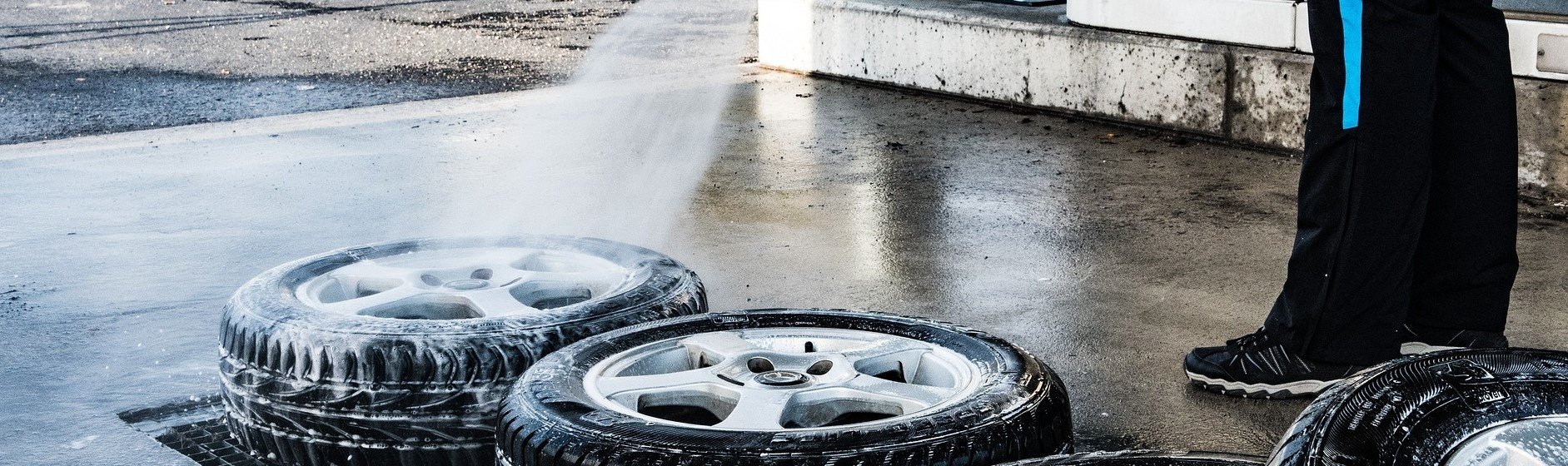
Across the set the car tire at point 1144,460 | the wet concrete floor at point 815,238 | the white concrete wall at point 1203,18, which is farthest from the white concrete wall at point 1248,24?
the car tire at point 1144,460

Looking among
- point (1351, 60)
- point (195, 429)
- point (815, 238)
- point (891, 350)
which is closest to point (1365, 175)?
point (1351, 60)

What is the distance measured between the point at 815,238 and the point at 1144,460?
239 cm

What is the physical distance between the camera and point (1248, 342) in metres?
2.72

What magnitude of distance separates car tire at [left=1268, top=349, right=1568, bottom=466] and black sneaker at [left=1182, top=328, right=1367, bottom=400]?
114 cm

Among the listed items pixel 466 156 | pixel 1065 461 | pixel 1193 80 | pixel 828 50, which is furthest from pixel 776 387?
pixel 828 50

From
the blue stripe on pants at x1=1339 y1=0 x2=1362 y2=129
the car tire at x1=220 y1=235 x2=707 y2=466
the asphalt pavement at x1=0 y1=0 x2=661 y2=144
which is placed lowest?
the asphalt pavement at x1=0 y1=0 x2=661 y2=144

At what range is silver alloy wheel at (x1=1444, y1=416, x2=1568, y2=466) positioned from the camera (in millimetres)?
1348

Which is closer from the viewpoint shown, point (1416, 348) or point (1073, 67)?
point (1416, 348)

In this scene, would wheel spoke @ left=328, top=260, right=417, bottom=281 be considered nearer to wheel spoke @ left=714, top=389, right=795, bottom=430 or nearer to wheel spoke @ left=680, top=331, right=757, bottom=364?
wheel spoke @ left=680, top=331, right=757, bottom=364

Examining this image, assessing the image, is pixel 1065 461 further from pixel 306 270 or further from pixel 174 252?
pixel 174 252

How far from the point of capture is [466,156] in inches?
210

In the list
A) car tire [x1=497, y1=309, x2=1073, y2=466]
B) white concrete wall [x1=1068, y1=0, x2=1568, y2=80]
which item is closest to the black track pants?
car tire [x1=497, y1=309, x2=1073, y2=466]

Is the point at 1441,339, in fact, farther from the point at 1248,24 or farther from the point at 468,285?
the point at 1248,24

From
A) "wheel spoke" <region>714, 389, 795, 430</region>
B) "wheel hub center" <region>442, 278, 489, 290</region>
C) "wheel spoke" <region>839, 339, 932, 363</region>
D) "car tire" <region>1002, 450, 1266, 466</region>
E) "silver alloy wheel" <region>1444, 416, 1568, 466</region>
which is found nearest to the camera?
"silver alloy wheel" <region>1444, 416, 1568, 466</region>
